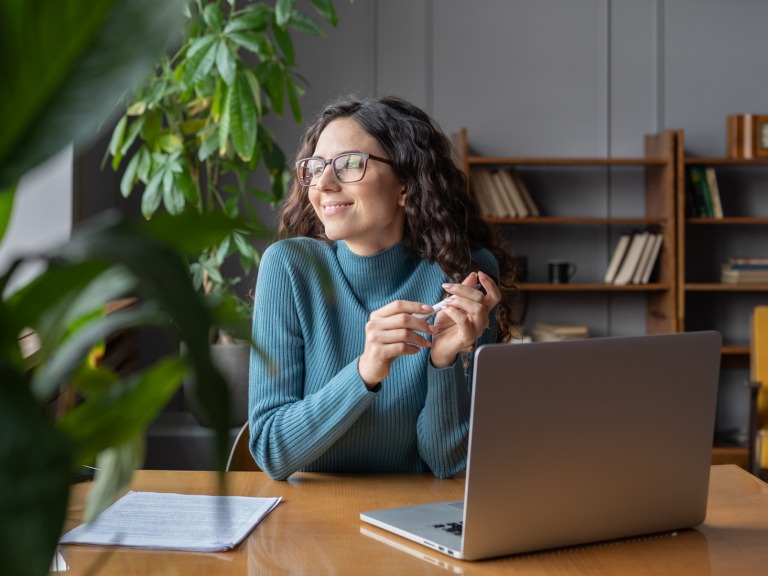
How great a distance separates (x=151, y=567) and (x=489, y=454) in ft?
1.37

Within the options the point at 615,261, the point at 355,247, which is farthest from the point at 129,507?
the point at 615,261

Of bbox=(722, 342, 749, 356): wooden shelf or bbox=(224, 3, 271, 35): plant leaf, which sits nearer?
bbox=(224, 3, 271, 35): plant leaf

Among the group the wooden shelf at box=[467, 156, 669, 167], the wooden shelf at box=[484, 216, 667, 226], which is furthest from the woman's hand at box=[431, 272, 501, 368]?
the wooden shelf at box=[467, 156, 669, 167]

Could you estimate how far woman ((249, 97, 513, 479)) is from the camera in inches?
62.2

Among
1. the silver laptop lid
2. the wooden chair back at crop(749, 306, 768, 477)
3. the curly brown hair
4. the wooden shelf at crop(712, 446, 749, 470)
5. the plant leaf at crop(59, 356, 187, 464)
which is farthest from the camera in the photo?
the wooden shelf at crop(712, 446, 749, 470)

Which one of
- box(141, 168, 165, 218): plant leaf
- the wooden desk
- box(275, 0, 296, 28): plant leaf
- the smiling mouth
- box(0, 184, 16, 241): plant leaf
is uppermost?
box(275, 0, 296, 28): plant leaf

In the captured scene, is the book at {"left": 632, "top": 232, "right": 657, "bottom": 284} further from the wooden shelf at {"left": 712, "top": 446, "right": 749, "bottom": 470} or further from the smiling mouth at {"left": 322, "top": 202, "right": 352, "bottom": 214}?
the smiling mouth at {"left": 322, "top": 202, "right": 352, "bottom": 214}

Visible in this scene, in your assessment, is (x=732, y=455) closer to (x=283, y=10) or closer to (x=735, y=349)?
(x=735, y=349)

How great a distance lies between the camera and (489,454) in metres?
1.08

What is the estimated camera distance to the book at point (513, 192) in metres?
4.67

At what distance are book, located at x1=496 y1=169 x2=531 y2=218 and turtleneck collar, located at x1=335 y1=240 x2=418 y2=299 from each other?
9.34ft

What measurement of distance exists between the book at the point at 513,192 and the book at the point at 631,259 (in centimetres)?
56

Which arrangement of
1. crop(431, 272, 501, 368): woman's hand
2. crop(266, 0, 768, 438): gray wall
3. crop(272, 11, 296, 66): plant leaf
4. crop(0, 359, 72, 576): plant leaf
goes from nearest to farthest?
crop(0, 359, 72, 576): plant leaf
crop(431, 272, 501, 368): woman's hand
crop(272, 11, 296, 66): plant leaf
crop(266, 0, 768, 438): gray wall

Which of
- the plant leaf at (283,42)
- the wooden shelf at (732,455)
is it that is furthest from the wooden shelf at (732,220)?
the plant leaf at (283,42)
